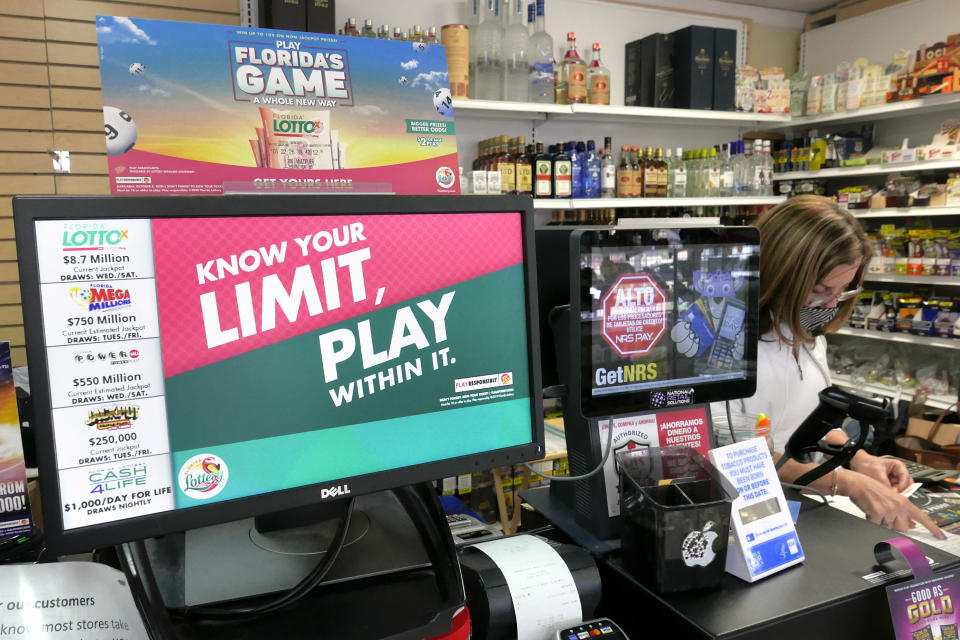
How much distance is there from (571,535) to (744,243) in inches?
21.0

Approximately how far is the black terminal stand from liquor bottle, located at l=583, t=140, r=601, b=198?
2.95 m

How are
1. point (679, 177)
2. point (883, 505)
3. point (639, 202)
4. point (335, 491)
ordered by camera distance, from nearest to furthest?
point (335, 491), point (883, 505), point (639, 202), point (679, 177)

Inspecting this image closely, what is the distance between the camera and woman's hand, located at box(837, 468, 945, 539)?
4.29 ft

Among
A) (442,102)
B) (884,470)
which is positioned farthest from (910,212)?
(442,102)

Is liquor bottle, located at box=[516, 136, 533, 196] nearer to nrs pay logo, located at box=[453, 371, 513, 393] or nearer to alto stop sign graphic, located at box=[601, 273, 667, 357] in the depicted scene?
alto stop sign graphic, located at box=[601, 273, 667, 357]

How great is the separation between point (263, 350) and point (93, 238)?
0.19 meters

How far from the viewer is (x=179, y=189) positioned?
0.87 metres

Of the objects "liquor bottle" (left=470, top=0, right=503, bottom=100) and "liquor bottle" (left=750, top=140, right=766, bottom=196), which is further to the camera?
"liquor bottle" (left=750, top=140, right=766, bottom=196)

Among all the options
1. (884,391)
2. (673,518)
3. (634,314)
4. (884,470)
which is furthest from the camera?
(884,391)

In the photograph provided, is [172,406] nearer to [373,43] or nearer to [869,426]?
[373,43]

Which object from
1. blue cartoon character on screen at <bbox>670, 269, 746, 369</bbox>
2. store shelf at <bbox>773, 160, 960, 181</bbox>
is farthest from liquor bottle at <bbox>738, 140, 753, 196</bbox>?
blue cartoon character on screen at <bbox>670, 269, 746, 369</bbox>

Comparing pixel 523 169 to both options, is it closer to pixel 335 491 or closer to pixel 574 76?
pixel 574 76

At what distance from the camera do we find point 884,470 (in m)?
1.59

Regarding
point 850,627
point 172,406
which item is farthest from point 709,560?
point 172,406
